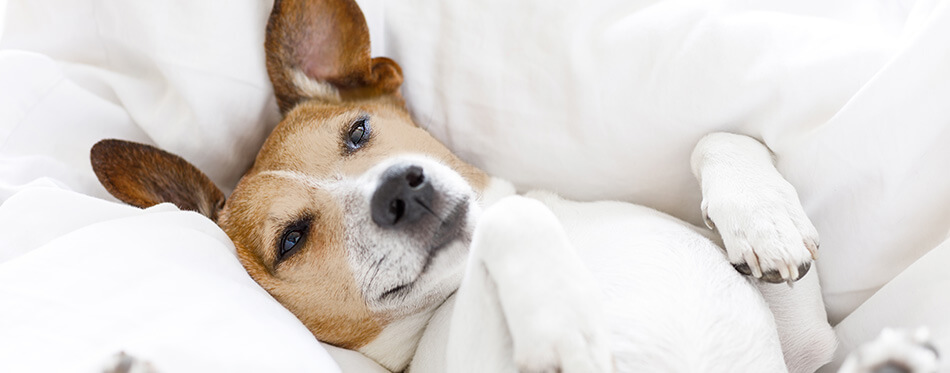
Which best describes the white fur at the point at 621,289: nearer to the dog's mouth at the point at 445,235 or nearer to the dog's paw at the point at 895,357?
the dog's mouth at the point at 445,235

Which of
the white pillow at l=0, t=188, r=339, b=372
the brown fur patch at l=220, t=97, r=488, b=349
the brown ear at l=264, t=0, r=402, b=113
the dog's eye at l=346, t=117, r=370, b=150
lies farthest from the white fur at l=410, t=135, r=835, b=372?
the brown ear at l=264, t=0, r=402, b=113

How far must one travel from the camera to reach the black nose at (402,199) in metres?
1.25

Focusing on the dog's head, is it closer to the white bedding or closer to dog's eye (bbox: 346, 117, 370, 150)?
dog's eye (bbox: 346, 117, 370, 150)

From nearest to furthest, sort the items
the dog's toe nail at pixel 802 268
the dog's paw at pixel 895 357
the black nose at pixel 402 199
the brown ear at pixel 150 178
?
1. the dog's paw at pixel 895 357
2. the dog's toe nail at pixel 802 268
3. the black nose at pixel 402 199
4. the brown ear at pixel 150 178

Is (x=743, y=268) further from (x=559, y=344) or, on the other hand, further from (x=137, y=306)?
(x=137, y=306)

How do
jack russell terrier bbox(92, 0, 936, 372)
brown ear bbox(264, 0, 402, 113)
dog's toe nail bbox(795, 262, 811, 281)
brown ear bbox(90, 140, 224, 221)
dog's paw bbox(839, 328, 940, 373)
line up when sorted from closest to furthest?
dog's paw bbox(839, 328, 940, 373) → jack russell terrier bbox(92, 0, 936, 372) → dog's toe nail bbox(795, 262, 811, 281) → brown ear bbox(90, 140, 224, 221) → brown ear bbox(264, 0, 402, 113)

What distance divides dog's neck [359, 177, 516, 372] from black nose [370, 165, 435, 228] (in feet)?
0.85

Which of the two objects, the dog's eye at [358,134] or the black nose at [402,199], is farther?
the dog's eye at [358,134]

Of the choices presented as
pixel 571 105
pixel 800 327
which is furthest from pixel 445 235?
pixel 800 327

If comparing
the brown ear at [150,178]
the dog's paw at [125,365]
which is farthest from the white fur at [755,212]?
the brown ear at [150,178]

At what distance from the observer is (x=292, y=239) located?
1407 mm

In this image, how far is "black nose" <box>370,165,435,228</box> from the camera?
49.2 inches

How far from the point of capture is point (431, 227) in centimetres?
126

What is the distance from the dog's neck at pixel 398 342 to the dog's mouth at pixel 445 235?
0.14 meters
